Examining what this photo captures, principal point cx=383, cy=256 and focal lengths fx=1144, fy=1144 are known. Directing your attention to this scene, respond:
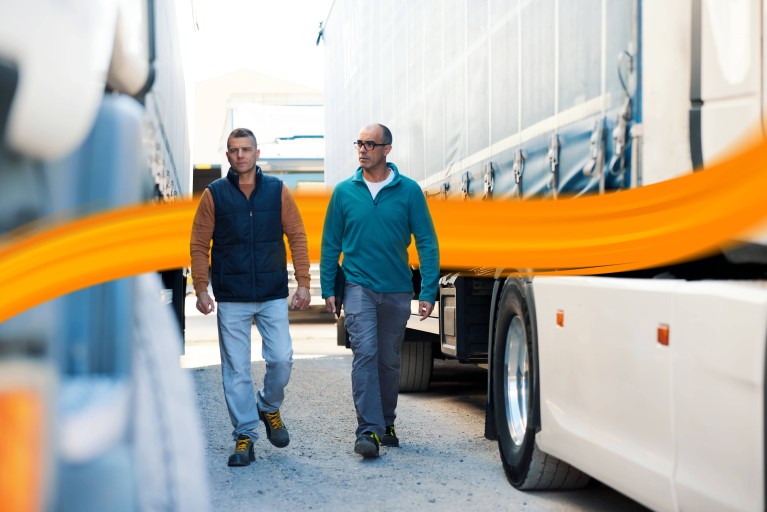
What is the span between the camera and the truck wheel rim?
6242mm

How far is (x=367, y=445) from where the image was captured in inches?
277

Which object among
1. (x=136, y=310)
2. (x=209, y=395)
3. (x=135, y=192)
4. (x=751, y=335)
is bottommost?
(x=209, y=395)

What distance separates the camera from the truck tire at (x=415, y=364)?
10.5m

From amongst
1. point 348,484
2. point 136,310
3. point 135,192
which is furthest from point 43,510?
point 348,484

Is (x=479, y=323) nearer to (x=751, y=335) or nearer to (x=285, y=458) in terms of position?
(x=285, y=458)

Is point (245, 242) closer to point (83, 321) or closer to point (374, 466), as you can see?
point (374, 466)

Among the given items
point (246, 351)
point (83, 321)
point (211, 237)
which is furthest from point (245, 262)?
point (83, 321)

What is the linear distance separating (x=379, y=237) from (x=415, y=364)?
340 cm

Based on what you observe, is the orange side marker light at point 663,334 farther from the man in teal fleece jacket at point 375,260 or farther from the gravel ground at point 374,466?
the man in teal fleece jacket at point 375,260

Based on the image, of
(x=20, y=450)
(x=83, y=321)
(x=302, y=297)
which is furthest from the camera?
(x=302, y=297)

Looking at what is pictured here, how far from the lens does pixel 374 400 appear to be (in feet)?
23.7

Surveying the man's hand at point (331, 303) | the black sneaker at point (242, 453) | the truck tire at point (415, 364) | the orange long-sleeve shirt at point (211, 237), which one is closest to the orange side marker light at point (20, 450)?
the orange long-sleeve shirt at point (211, 237)

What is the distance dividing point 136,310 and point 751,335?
2319 millimetres

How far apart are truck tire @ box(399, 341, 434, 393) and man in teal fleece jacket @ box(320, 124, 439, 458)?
2.93m
